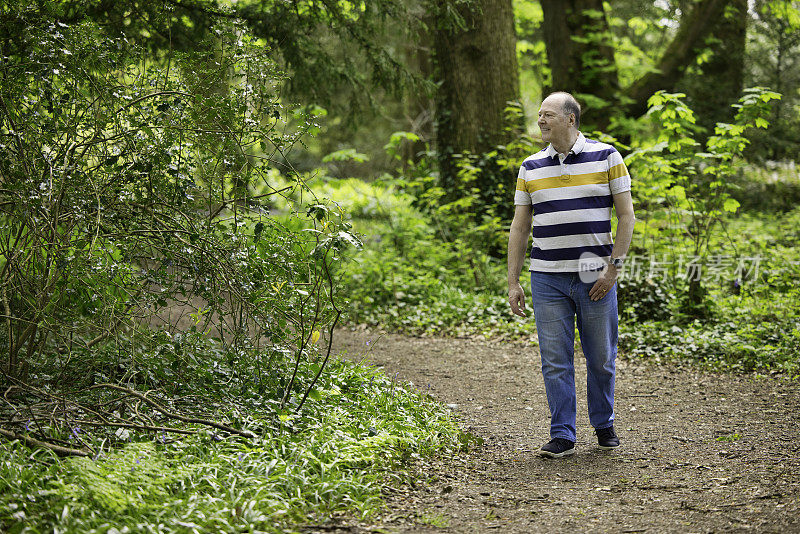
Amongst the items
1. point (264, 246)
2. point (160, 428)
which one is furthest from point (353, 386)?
point (160, 428)

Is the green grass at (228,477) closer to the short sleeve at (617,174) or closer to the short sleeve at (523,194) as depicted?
the short sleeve at (523,194)

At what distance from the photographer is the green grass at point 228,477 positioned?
9.06 ft

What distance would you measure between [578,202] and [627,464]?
1.52 metres

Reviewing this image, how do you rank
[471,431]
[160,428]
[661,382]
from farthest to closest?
[661,382] < [471,431] < [160,428]

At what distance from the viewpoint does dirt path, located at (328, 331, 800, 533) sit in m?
3.23

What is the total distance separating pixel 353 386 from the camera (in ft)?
16.4

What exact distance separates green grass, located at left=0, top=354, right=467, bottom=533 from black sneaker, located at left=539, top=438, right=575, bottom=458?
0.59 meters

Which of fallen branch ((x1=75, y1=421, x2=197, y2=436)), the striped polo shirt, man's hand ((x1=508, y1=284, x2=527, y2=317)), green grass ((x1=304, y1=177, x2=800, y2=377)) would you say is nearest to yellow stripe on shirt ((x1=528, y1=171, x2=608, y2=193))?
the striped polo shirt

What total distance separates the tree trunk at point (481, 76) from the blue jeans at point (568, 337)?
674 centimetres

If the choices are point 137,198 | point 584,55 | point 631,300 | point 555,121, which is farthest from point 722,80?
point 137,198

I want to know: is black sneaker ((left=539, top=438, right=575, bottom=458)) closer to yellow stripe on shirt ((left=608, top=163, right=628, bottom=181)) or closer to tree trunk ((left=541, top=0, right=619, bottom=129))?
yellow stripe on shirt ((left=608, top=163, right=628, bottom=181))

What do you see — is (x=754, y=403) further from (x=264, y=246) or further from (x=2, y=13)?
(x=2, y=13)

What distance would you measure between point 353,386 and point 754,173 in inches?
514

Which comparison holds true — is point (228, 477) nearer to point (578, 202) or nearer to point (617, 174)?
point (578, 202)
